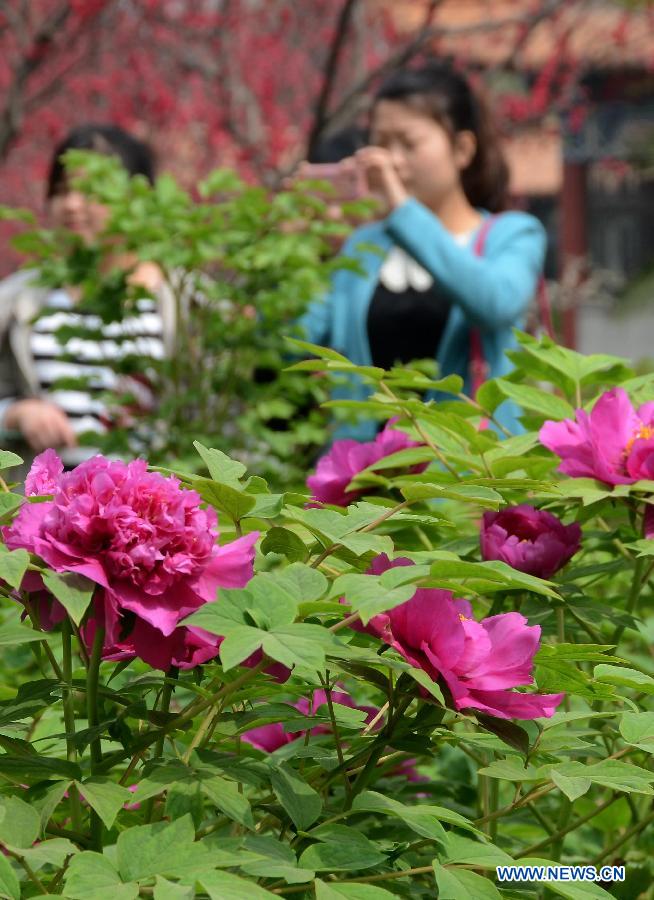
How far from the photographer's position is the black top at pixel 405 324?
3.95 m

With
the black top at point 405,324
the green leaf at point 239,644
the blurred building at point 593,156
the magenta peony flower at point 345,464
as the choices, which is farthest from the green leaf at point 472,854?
the blurred building at point 593,156

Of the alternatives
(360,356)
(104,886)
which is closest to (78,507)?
(104,886)

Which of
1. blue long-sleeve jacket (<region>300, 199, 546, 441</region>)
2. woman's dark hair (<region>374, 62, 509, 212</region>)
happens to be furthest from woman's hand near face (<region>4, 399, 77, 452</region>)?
woman's dark hair (<region>374, 62, 509, 212</region>)

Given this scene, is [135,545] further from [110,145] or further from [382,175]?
[110,145]

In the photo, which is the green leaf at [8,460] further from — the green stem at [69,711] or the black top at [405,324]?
the black top at [405,324]

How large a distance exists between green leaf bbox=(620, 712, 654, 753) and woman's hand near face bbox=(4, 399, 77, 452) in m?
2.74

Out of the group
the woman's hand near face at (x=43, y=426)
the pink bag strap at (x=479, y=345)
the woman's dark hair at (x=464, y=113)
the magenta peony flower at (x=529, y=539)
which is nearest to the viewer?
the magenta peony flower at (x=529, y=539)

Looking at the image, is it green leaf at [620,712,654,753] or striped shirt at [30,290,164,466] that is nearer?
green leaf at [620,712,654,753]

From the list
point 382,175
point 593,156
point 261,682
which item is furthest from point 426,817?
point 593,156

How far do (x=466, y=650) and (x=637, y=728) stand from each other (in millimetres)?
159

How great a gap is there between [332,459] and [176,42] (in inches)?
367

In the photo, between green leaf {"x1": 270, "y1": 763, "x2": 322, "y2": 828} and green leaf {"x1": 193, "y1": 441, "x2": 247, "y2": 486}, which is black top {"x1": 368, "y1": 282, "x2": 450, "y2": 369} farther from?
green leaf {"x1": 270, "y1": 763, "x2": 322, "y2": 828}

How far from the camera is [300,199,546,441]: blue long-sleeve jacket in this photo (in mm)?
3729

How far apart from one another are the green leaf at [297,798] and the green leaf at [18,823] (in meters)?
0.16
